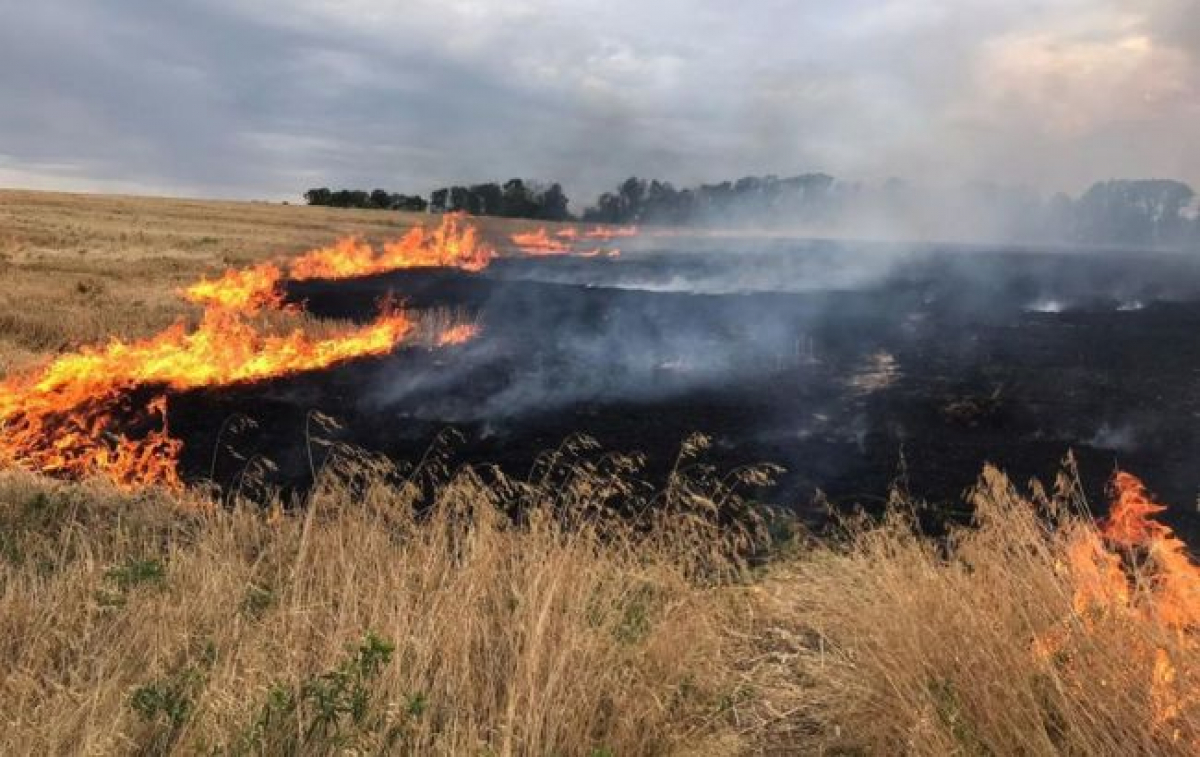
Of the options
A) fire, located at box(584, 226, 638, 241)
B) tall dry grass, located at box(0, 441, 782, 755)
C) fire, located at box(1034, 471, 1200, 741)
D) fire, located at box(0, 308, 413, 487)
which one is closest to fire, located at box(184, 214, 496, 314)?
fire, located at box(0, 308, 413, 487)

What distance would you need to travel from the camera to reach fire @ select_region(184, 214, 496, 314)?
93.9 ft

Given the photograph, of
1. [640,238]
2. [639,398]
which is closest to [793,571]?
[639,398]

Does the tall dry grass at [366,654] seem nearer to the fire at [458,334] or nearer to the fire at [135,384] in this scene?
the fire at [135,384]

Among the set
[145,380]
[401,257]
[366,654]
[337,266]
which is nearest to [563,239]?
[401,257]

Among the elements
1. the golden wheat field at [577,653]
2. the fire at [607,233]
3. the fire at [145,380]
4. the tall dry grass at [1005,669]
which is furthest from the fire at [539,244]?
the tall dry grass at [1005,669]

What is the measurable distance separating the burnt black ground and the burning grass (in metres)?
6.59

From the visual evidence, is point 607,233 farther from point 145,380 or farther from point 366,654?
point 366,654

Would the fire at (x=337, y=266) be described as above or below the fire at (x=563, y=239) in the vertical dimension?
below

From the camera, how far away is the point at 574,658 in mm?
4469

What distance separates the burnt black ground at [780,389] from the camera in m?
14.3

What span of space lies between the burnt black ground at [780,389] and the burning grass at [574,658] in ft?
21.6

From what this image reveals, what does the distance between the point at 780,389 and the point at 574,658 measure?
1515cm

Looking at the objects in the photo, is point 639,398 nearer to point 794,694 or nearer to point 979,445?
point 979,445

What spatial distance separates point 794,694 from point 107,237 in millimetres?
51976
